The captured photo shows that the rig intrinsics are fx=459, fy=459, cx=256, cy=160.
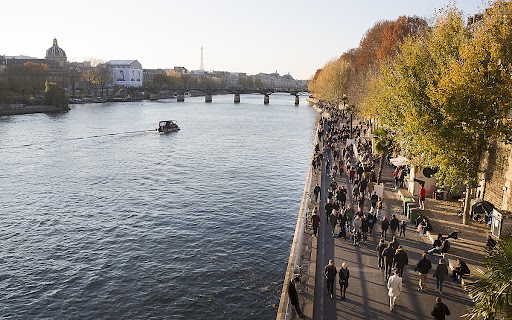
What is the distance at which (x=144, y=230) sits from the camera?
2705 centimetres

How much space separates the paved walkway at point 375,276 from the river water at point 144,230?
8.01ft

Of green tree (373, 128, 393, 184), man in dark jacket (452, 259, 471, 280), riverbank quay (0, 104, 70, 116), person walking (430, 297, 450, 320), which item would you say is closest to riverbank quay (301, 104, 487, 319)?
man in dark jacket (452, 259, 471, 280)

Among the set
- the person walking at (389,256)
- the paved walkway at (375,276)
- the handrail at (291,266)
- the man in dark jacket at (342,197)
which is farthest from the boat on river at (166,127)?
the person walking at (389,256)

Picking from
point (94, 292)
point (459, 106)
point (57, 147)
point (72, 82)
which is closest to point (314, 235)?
point (459, 106)

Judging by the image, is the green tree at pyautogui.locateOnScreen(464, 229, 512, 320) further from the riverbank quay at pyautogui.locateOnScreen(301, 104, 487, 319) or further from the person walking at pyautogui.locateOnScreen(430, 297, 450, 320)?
the riverbank quay at pyautogui.locateOnScreen(301, 104, 487, 319)

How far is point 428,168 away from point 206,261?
1395cm

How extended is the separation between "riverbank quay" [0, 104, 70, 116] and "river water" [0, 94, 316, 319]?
49.8 meters

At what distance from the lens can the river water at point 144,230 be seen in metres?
18.6

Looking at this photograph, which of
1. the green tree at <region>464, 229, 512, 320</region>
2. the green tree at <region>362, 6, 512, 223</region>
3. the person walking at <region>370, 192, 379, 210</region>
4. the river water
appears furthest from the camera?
the person walking at <region>370, 192, 379, 210</region>

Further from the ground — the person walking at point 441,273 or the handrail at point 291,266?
the person walking at point 441,273

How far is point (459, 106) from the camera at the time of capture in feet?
63.7

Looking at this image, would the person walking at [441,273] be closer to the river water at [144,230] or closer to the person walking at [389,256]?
the person walking at [389,256]

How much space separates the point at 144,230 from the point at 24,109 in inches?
3619

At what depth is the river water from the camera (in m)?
18.6
